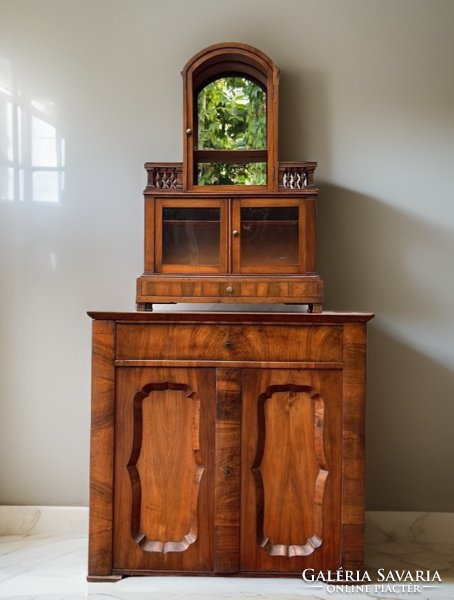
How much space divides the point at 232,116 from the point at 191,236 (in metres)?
0.47

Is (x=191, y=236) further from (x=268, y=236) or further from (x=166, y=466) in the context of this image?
(x=166, y=466)

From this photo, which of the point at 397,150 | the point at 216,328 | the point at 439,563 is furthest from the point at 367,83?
the point at 439,563

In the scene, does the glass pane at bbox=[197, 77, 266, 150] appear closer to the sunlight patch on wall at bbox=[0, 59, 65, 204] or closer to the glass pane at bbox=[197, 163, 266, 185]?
the glass pane at bbox=[197, 163, 266, 185]

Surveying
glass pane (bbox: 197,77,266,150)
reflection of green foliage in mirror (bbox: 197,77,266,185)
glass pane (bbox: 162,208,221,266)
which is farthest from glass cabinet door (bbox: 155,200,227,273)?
glass pane (bbox: 197,77,266,150)

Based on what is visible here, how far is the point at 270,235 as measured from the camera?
2010mm

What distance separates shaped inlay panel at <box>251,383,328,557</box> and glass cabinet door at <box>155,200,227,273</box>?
1.71 ft

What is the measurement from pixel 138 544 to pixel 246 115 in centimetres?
151

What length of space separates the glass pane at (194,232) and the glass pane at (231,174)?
0.38ft

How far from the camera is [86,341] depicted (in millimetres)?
2234

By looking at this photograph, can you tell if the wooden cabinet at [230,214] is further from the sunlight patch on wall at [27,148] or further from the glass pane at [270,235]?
the sunlight patch on wall at [27,148]

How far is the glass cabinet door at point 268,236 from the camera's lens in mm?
1990

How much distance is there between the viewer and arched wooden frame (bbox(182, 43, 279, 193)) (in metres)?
2.01

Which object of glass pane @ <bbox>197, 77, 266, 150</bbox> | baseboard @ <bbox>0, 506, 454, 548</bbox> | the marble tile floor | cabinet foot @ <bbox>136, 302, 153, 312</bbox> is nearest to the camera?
the marble tile floor

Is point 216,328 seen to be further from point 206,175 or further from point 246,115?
point 246,115
